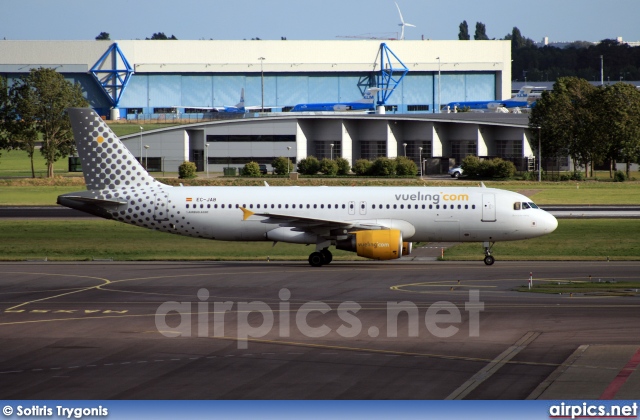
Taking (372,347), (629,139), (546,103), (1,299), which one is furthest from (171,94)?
(372,347)

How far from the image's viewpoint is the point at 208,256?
52906 mm

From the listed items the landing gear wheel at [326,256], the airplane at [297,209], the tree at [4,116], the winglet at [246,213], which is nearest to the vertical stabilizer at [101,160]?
the airplane at [297,209]

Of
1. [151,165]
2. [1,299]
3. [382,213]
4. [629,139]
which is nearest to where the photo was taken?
[1,299]

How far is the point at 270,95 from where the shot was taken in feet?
620

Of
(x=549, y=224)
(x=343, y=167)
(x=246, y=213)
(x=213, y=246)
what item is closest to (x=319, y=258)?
(x=246, y=213)

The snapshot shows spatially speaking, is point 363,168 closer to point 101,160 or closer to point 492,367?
point 101,160

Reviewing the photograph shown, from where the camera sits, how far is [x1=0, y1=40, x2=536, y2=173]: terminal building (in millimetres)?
135750

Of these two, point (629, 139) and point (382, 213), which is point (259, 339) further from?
point (629, 139)

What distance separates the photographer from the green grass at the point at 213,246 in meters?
52.1

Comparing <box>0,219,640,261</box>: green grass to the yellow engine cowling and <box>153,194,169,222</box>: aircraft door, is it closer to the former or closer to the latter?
<box>153,194,169,222</box>: aircraft door

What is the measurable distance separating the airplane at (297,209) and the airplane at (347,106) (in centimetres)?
13106

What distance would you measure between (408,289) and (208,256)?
1762cm

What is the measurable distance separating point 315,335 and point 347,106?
501ft

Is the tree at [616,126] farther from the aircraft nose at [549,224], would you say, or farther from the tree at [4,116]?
the tree at [4,116]
